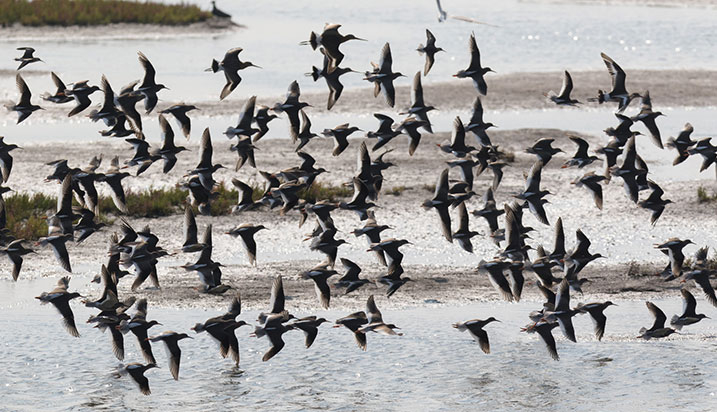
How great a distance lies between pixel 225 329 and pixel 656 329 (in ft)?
21.1

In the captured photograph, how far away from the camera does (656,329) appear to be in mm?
17750

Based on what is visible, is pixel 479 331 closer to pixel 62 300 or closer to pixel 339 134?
pixel 339 134

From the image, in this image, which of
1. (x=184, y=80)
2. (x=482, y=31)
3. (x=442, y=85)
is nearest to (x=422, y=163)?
(x=442, y=85)

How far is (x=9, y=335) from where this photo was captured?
1847 centimetres

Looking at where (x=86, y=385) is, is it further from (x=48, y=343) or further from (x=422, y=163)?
(x=422, y=163)

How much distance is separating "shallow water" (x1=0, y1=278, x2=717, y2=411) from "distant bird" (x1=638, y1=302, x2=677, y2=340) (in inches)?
13.1

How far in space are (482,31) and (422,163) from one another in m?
42.5

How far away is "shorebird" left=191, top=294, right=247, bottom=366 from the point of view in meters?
16.3

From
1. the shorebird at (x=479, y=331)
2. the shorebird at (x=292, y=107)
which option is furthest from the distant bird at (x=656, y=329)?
the shorebird at (x=292, y=107)

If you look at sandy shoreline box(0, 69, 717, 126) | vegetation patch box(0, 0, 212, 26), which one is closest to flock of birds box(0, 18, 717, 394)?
sandy shoreline box(0, 69, 717, 126)

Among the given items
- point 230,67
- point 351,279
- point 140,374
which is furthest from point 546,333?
point 230,67

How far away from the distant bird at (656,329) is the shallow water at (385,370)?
1.09ft

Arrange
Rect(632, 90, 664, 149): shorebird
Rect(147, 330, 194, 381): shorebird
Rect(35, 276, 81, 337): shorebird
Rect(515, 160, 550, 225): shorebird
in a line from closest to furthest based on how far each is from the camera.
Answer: Rect(147, 330, 194, 381): shorebird, Rect(35, 276, 81, 337): shorebird, Rect(515, 160, 550, 225): shorebird, Rect(632, 90, 664, 149): shorebird

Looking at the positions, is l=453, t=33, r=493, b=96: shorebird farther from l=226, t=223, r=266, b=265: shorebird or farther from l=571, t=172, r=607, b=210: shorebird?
l=226, t=223, r=266, b=265: shorebird
